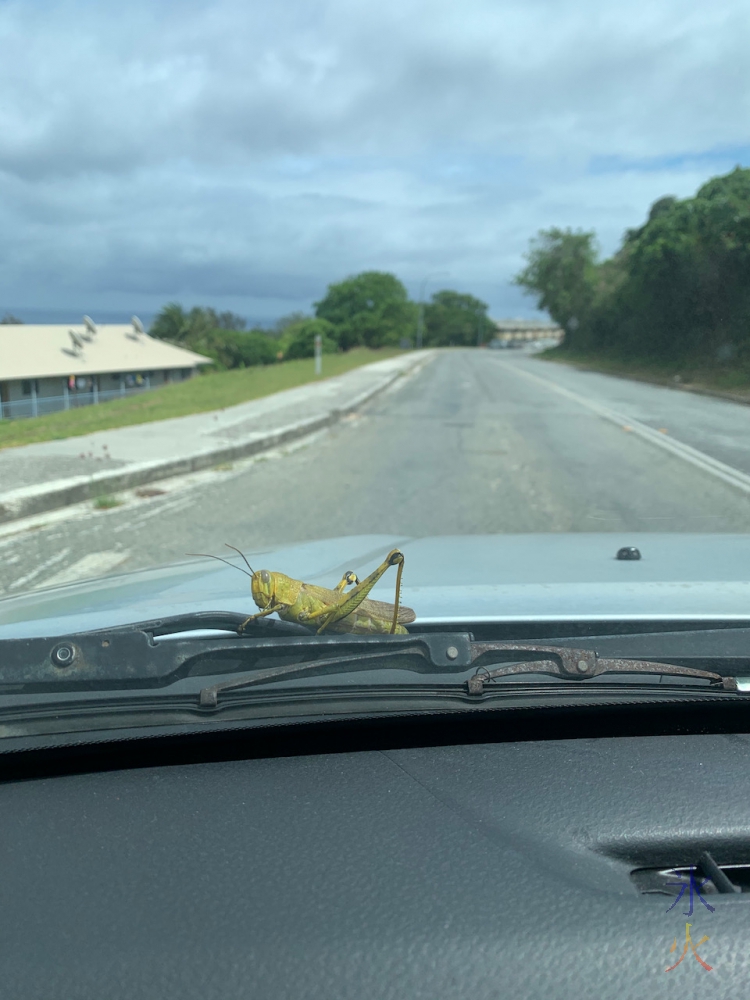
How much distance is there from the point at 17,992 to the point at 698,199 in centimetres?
3499

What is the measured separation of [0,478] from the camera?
28.0 ft

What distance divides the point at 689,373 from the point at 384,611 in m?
31.7

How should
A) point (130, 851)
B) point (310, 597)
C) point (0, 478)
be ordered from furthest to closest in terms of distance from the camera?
point (0, 478) → point (310, 597) → point (130, 851)

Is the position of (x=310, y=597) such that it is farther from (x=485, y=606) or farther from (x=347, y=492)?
(x=347, y=492)

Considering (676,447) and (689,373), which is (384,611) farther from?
(689,373)

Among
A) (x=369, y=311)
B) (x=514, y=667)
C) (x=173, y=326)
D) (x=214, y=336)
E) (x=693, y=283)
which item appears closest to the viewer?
(x=514, y=667)

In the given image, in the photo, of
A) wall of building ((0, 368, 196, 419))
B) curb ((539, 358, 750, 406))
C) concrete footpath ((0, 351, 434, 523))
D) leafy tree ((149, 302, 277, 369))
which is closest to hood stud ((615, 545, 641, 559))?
concrete footpath ((0, 351, 434, 523))

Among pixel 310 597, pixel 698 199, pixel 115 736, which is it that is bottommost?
pixel 115 736

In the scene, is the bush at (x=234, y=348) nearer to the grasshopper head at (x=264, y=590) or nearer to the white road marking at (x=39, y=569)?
the white road marking at (x=39, y=569)

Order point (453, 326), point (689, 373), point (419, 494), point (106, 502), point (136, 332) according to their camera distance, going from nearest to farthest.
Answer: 1. point (106, 502)
2. point (419, 494)
3. point (136, 332)
4. point (689, 373)
5. point (453, 326)

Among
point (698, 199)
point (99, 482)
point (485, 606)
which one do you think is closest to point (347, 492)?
point (99, 482)

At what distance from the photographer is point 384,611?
82.6 inches

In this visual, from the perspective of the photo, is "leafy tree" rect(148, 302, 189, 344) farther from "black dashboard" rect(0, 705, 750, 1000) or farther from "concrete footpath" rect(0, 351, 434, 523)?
"black dashboard" rect(0, 705, 750, 1000)

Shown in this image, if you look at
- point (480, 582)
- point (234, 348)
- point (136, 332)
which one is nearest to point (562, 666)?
point (480, 582)
